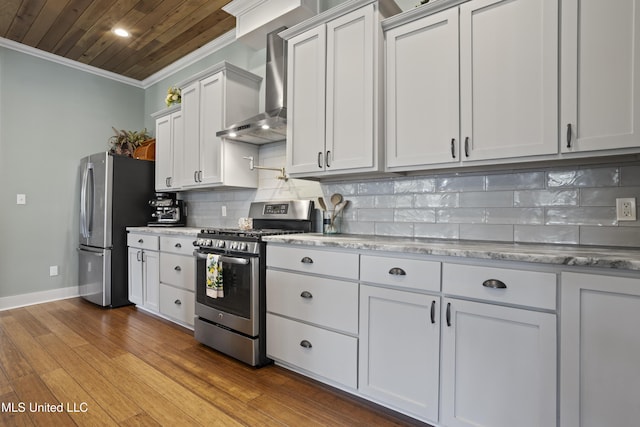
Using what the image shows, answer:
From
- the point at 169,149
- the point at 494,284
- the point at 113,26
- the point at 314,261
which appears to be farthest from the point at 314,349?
the point at 113,26

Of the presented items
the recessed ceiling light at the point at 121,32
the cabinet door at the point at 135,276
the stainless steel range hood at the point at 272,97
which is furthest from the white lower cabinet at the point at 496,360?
the recessed ceiling light at the point at 121,32

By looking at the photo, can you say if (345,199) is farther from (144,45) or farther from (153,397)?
(144,45)

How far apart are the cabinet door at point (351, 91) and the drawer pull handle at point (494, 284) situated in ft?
3.32

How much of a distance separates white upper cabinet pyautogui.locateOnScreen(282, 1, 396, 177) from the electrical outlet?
1246 mm

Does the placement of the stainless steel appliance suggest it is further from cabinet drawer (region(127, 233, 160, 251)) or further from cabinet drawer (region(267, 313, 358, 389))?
cabinet drawer (region(127, 233, 160, 251))

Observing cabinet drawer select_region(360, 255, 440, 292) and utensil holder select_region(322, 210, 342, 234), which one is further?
utensil holder select_region(322, 210, 342, 234)

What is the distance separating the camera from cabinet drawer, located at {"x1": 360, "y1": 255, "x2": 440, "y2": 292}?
166 centimetres

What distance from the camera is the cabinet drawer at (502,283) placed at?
4.49 ft

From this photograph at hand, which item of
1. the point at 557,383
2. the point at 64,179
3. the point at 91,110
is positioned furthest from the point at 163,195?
the point at 557,383

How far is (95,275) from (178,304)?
1469mm

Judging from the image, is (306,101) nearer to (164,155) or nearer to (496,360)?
(496,360)

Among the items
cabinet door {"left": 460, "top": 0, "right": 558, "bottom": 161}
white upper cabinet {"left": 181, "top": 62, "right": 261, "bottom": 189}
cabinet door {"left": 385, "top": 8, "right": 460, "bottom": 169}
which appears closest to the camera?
cabinet door {"left": 460, "top": 0, "right": 558, "bottom": 161}

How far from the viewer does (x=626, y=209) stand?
1.67m

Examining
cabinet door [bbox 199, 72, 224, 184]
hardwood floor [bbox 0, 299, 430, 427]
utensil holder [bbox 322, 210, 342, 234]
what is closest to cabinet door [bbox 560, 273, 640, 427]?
hardwood floor [bbox 0, 299, 430, 427]
